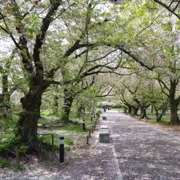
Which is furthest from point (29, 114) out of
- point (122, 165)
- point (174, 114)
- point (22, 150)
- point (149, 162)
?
point (174, 114)

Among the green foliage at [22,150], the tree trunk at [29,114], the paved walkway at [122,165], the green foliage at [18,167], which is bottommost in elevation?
the paved walkway at [122,165]

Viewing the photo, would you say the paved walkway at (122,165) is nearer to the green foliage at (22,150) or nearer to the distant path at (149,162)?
the distant path at (149,162)

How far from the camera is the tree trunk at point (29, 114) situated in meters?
7.14

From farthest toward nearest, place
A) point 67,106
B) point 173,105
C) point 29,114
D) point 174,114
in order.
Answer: point 173,105 < point 174,114 < point 67,106 < point 29,114

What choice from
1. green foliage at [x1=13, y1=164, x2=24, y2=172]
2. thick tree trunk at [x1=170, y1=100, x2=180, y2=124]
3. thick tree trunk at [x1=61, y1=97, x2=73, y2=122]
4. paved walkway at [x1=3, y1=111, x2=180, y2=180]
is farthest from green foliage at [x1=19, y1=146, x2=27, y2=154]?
thick tree trunk at [x1=170, y1=100, x2=180, y2=124]

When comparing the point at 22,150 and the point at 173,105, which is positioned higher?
the point at 173,105

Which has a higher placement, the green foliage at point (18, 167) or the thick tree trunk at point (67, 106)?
the thick tree trunk at point (67, 106)

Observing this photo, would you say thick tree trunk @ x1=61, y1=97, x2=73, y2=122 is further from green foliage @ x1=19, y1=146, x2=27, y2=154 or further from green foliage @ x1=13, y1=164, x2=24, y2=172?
green foliage @ x1=13, y1=164, x2=24, y2=172

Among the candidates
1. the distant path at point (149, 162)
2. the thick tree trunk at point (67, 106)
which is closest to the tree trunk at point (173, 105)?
the thick tree trunk at point (67, 106)

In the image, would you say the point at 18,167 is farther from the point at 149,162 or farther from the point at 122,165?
the point at 149,162

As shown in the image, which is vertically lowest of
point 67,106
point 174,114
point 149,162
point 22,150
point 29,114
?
point 149,162

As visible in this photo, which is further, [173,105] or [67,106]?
[173,105]

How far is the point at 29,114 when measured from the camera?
7277mm

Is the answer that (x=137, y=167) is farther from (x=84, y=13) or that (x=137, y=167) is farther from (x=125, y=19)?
(x=125, y=19)
